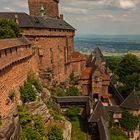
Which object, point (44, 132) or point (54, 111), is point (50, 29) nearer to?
point (54, 111)

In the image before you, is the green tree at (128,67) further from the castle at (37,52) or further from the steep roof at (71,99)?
the steep roof at (71,99)

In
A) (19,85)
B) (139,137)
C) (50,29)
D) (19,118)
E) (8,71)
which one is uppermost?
(50,29)

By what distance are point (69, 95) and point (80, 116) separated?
519 centimetres

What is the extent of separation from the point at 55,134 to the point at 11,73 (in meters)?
7.46

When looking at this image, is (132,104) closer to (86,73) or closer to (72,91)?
(72,91)

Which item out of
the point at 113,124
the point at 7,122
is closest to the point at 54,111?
the point at 113,124

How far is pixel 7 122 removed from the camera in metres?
20.4

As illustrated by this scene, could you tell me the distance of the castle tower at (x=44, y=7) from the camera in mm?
50059

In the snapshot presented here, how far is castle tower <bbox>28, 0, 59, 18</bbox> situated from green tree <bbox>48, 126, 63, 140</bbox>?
27782 millimetres

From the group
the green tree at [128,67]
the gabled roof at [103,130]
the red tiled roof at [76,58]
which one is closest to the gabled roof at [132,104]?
the gabled roof at [103,130]

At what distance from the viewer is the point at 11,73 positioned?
2483 cm

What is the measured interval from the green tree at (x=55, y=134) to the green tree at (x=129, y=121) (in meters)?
13.4

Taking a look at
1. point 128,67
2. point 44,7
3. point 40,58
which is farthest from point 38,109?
point 128,67

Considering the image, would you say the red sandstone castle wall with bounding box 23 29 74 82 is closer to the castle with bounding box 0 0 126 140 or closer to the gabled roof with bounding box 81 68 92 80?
the castle with bounding box 0 0 126 140
